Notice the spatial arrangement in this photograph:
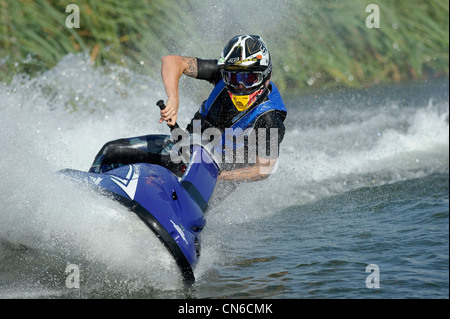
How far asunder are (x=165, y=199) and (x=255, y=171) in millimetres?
922

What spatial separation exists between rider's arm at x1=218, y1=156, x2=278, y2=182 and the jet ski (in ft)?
1.03

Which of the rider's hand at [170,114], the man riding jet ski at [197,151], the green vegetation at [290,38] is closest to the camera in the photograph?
the man riding jet ski at [197,151]

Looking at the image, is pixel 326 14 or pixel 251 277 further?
pixel 326 14

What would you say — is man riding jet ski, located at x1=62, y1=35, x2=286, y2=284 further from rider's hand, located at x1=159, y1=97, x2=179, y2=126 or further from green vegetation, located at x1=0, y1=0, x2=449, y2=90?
green vegetation, located at x1=0, y1=0, x2=449, y2=90

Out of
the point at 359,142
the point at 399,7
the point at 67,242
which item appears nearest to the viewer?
the point at 67,242

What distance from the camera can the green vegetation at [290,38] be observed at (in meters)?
10.3

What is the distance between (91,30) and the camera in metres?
10.9

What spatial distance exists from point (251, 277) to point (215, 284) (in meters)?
0.29

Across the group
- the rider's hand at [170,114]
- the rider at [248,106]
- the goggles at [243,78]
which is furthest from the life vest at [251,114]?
the rider's hand at [170,114]

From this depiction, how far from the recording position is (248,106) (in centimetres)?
530

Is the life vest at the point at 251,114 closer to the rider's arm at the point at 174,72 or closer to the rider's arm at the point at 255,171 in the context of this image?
the rider's arm at the point at 255,171

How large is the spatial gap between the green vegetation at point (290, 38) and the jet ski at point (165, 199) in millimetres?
5294

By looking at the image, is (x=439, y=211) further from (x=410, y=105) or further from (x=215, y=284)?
(x=410, y=105)

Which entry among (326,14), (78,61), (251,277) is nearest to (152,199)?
(251,277)
